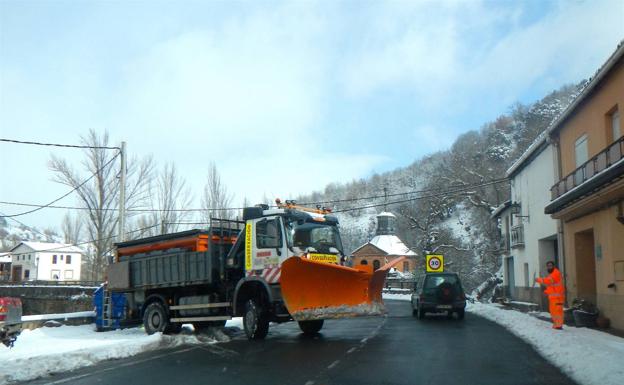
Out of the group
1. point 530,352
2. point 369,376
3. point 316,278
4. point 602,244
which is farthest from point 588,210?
point 369,376

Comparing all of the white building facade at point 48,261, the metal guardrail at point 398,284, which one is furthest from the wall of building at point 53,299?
the white building facade at point 48,261

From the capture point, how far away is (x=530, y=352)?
11.1 meters

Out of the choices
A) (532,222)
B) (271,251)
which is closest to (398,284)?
(532,222)

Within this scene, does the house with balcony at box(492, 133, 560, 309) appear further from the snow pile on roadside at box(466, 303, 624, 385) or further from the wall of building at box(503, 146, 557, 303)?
the snow pile on roadside at box(466, 303, 624, 385)

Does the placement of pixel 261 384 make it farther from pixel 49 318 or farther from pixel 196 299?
pixel 49 318

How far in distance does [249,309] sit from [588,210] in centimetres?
1136

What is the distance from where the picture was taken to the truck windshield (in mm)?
13133

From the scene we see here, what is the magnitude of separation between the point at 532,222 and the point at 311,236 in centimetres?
1931

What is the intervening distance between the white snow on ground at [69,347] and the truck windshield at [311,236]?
3.44 metres

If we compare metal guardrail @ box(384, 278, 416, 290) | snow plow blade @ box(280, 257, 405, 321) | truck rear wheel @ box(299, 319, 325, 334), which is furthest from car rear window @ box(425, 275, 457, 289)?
metal guardrail @ box(384, 278, 416, 290)

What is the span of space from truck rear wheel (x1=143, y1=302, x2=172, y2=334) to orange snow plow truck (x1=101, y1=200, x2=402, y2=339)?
27 millimetres

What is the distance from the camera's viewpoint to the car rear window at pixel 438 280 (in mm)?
21188

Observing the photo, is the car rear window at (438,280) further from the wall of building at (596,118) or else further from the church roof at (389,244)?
the church roof at (389,244)

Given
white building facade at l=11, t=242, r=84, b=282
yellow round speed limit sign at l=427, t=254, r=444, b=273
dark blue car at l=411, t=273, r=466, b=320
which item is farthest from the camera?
white building facade at l=11, t=242, r=84, b=282
